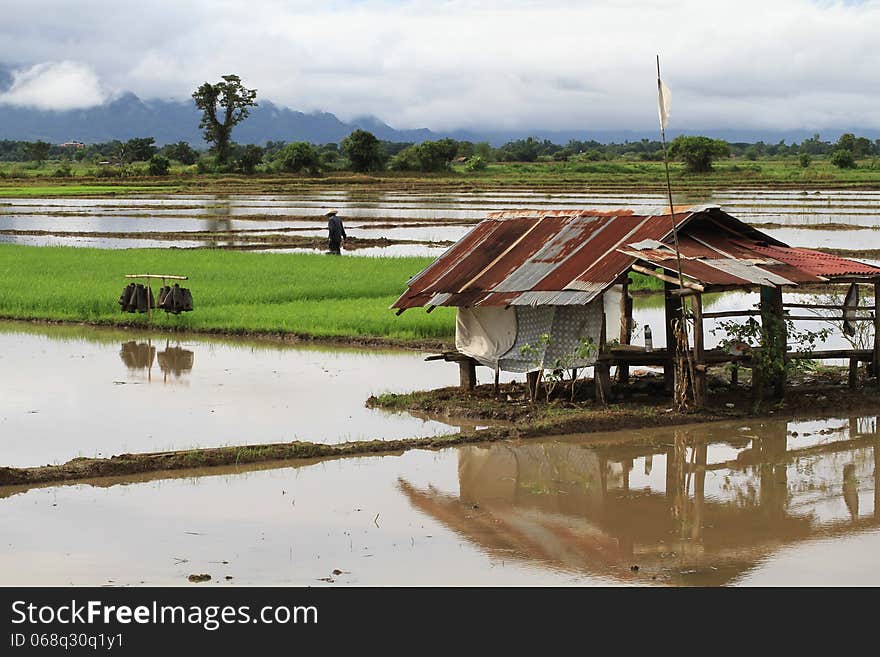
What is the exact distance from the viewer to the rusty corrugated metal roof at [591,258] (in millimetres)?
9742

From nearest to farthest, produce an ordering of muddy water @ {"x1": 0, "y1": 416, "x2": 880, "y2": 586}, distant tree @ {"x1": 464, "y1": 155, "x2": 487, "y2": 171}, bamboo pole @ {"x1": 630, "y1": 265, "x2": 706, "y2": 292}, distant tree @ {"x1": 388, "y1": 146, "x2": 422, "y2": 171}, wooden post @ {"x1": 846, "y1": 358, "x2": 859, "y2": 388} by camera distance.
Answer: muddy water @ {"x1": 0, "y1": 416, "x2": 880, "y2": 586}
bamboo pole @ {"x1": 630, "y1": 265, "x2": 706, "y2": 292}
wooden post @ {"x1": 846, "y1": 358, "x2": 859, "y2": 388}
distant tree @ {"x1": 388, "y1": 146, "x2": 422, "y2": 171}
distant tree @ {"x1": 464, "y1": 155, "x2": 487, "y2": 171}

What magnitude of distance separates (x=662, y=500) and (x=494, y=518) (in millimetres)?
1110

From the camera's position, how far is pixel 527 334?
10398mm

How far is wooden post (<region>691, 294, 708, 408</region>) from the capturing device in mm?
9492

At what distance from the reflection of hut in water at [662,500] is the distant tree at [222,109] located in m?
56.4

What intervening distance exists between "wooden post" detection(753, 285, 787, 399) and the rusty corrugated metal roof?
284 mm

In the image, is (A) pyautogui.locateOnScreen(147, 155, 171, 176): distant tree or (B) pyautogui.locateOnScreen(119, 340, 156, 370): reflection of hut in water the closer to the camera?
(B) pyautogui.locateOnScreen(119, 340, 156, 370): reflection of hut in water

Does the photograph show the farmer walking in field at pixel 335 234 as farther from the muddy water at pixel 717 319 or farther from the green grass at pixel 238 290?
the muddy water at pixel 717 319

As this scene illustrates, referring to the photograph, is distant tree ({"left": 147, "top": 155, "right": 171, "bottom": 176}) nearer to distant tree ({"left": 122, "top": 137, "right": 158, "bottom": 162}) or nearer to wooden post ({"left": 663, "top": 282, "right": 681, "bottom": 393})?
distant tree ({"left": 122, "top": 137, "right": 158, "bottom": 162})

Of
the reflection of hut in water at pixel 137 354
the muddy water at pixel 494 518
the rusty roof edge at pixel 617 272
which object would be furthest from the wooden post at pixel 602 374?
the reflection of hut in water at pixel 137 354

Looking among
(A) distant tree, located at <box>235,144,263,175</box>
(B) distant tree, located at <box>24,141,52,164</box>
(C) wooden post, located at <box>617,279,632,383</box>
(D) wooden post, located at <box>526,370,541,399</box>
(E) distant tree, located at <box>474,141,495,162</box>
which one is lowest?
(D) wooden post, located at <box>526,370,541,399</box>

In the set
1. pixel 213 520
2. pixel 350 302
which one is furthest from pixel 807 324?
pixel 213 520

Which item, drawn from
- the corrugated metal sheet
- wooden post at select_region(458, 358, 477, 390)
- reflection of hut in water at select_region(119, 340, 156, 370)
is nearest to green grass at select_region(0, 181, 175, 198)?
reflection of hut in water at select_region(119, 340, 156, 370)
